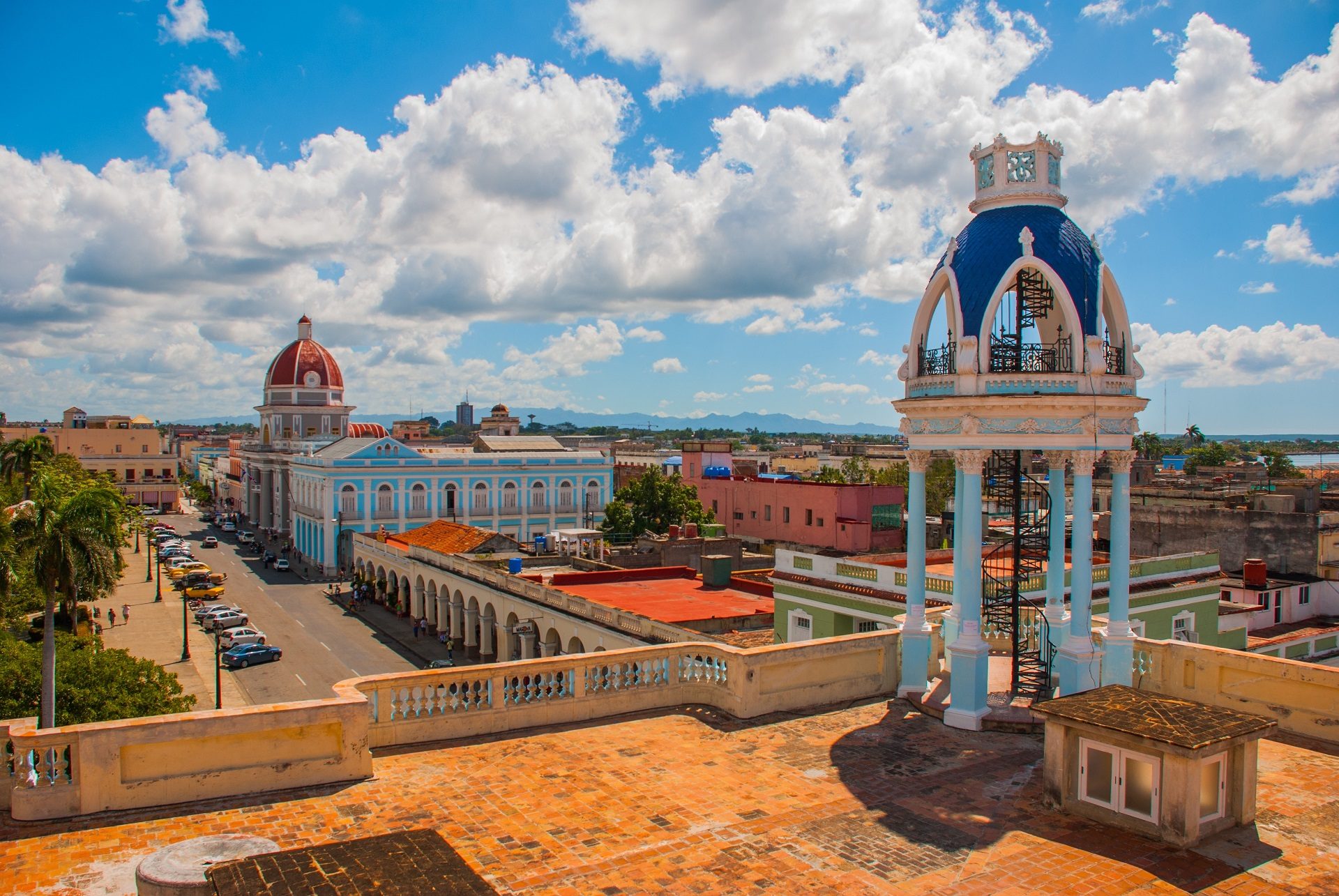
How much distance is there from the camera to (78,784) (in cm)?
887

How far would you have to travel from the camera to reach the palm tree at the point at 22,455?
40312mm

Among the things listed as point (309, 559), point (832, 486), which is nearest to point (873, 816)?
point (832, 486)

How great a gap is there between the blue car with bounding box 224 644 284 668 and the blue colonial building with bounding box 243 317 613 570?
2963 centimetres

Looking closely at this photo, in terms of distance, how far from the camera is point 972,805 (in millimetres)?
10148

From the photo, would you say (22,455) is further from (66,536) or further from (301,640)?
(66,536)

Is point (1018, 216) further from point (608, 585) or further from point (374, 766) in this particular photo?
point (608, 585)

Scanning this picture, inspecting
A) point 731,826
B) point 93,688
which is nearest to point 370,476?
point 93,688

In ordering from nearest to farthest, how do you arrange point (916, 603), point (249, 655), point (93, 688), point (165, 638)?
point (916, 603) → point (93, 688) → point (249, 655) → point (165, 638)

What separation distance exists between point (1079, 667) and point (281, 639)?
1699 inches

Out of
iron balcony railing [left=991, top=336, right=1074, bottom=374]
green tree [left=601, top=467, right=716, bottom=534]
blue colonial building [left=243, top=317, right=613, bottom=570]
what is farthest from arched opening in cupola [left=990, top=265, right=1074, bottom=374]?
blue colonial building [left=243, top=317, right=613, bottom=570]

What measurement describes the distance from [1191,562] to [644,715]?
22.3m

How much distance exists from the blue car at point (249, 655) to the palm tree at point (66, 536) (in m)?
14.5

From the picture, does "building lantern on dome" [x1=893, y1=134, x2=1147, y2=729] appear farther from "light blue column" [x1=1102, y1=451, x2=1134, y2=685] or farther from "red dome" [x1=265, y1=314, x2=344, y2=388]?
"red dome" [x1=265, y1=314, x2=344, y2=388]

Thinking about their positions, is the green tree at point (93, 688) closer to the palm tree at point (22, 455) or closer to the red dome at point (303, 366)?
the palm tree at point (22, 455)
